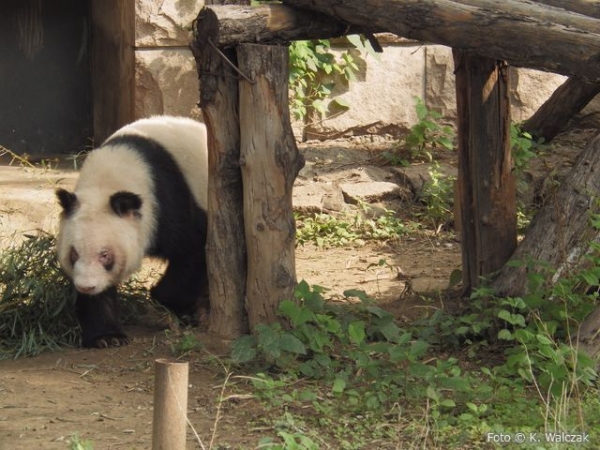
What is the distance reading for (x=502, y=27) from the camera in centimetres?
466

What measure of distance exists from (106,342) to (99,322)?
0.42ft

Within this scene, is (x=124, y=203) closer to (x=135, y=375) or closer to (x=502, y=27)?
(x=135, y=375)

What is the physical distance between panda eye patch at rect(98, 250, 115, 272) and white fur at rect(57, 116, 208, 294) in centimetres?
2

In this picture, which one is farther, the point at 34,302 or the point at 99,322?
the point at 34,302

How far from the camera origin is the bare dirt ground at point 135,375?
455 cm

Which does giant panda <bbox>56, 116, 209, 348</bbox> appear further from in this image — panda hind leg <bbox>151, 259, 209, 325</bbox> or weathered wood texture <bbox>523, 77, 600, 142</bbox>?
weathered wood texture <bbox>523, 77, 600, 142</bbox>

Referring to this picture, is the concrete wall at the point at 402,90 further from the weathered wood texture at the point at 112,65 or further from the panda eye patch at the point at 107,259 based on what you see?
the panda eye patch at the point at 107,259

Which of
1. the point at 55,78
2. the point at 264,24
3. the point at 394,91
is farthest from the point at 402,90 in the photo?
the point at 264,24

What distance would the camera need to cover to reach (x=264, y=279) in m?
5.58

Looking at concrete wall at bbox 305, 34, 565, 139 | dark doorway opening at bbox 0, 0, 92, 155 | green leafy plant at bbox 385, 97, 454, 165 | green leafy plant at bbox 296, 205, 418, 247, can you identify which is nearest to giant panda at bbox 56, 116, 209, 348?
green leafy plant at bbox 296, 205, 418, 247

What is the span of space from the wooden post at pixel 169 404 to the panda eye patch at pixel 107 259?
8.34ft

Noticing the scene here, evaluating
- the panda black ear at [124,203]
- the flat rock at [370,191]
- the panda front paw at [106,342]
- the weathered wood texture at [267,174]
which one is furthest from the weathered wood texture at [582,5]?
the flat rock at [370,191]

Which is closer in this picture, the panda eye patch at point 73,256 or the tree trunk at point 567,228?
the tree trunk at point 567,228

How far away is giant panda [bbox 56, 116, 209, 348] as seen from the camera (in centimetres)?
587
